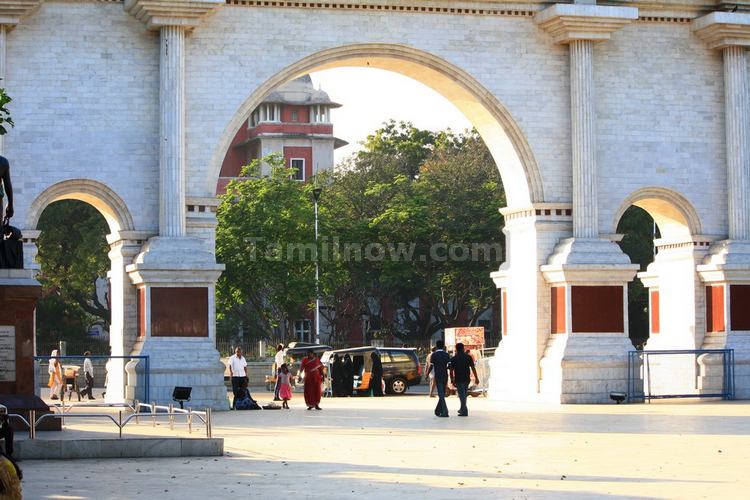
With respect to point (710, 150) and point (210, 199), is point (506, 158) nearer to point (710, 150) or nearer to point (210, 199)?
point (710, 150)

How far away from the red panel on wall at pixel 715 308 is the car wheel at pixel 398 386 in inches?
460

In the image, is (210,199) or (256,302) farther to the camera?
(256,302)

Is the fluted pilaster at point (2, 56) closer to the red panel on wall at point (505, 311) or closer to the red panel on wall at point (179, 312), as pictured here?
the red panel on wall at point (179, 312)

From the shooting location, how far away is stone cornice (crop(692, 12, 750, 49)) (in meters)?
Answer: 31.2

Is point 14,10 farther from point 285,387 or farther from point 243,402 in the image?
point 285,387

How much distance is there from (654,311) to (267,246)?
18355 mm

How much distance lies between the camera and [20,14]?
91.9 ft

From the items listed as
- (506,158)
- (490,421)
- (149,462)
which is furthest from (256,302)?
(149,462)

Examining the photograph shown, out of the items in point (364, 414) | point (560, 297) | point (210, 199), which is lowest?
point (364, 414)

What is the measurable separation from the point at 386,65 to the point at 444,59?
4.80ft

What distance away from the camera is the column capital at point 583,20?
3006 centimetres

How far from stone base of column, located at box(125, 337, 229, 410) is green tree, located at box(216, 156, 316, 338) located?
20.0m

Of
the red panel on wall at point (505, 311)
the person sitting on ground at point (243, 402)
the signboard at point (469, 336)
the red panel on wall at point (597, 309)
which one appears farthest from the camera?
the signboard at point (469, 336)

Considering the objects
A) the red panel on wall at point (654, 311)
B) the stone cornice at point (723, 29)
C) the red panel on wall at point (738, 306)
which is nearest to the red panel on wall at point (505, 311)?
the red panel on wall at point (654, 311)
